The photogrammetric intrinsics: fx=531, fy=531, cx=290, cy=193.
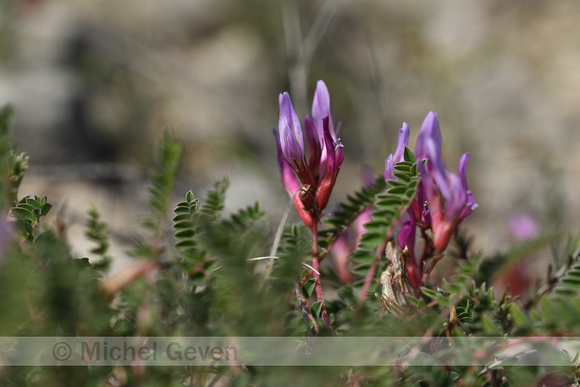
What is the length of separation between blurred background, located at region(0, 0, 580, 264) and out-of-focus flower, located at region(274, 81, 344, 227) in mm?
2386

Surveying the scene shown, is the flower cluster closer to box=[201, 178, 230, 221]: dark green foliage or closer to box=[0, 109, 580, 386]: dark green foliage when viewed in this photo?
box=[0, 109, 580, 386]: dark green foliage

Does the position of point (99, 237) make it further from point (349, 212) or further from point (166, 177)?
point (349, 212)

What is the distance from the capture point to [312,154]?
2.52 ft

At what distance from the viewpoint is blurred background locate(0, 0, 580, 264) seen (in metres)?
4.23

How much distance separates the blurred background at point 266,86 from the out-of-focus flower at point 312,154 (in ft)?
7.83

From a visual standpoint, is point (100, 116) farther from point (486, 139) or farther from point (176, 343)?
point (176, 343)

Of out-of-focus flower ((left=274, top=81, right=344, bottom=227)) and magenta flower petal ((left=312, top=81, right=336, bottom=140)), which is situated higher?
magenta flower petal ((left=312, top=81, right=336, bottom=140))

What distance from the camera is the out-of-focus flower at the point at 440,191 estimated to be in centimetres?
69

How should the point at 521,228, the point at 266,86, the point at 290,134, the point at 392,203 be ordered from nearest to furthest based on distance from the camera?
the point at 392,203, the point at 290,134, the point at 521,228, the point at 266,86

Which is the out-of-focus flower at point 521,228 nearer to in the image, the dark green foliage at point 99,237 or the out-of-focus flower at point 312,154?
the out-of-focus flower at point 312,154

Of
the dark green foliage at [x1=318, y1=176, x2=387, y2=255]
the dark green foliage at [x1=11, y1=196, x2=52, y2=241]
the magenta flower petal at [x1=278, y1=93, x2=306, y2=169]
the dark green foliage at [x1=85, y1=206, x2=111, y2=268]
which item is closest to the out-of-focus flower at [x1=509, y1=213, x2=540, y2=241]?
the dark green foliage at [x1=318, y1=176, x2=387, y2=255]

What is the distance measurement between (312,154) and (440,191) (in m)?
0.19

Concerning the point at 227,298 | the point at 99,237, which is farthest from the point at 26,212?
the point at 227,298

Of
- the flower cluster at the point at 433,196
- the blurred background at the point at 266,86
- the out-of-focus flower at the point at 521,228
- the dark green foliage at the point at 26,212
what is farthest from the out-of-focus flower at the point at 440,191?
the blurred background at the point at 266,86
